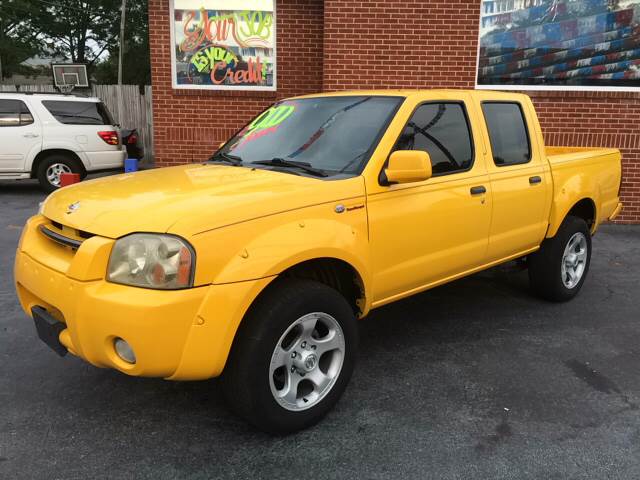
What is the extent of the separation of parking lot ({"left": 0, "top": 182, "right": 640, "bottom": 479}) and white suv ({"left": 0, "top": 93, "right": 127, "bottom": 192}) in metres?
6.83

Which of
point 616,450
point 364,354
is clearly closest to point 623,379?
point 616,450

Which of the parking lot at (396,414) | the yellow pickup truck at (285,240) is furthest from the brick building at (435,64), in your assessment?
the parking lot at (396,414)

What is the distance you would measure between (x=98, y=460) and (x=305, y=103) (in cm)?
266

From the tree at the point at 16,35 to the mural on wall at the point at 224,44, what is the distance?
1264 inches

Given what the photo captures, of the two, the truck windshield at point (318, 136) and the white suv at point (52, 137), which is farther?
the white suv at point (52, 137)

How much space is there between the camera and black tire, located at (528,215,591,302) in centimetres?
495

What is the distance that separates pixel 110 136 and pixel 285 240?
9399mm

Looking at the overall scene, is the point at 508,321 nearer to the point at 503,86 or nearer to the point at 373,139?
the point at 373,139

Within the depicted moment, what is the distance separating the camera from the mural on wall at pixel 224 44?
370 inches

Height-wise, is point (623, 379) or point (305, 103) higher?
point (305, 103)

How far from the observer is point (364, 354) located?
4043 mm

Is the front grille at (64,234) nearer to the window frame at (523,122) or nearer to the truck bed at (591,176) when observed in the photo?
the window frame at (523,122)

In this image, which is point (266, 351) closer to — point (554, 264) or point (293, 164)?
point (293, 164)

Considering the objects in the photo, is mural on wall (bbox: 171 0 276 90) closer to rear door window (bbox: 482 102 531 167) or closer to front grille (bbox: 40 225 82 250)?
rear door window (bbox: 482 102 531 167)
